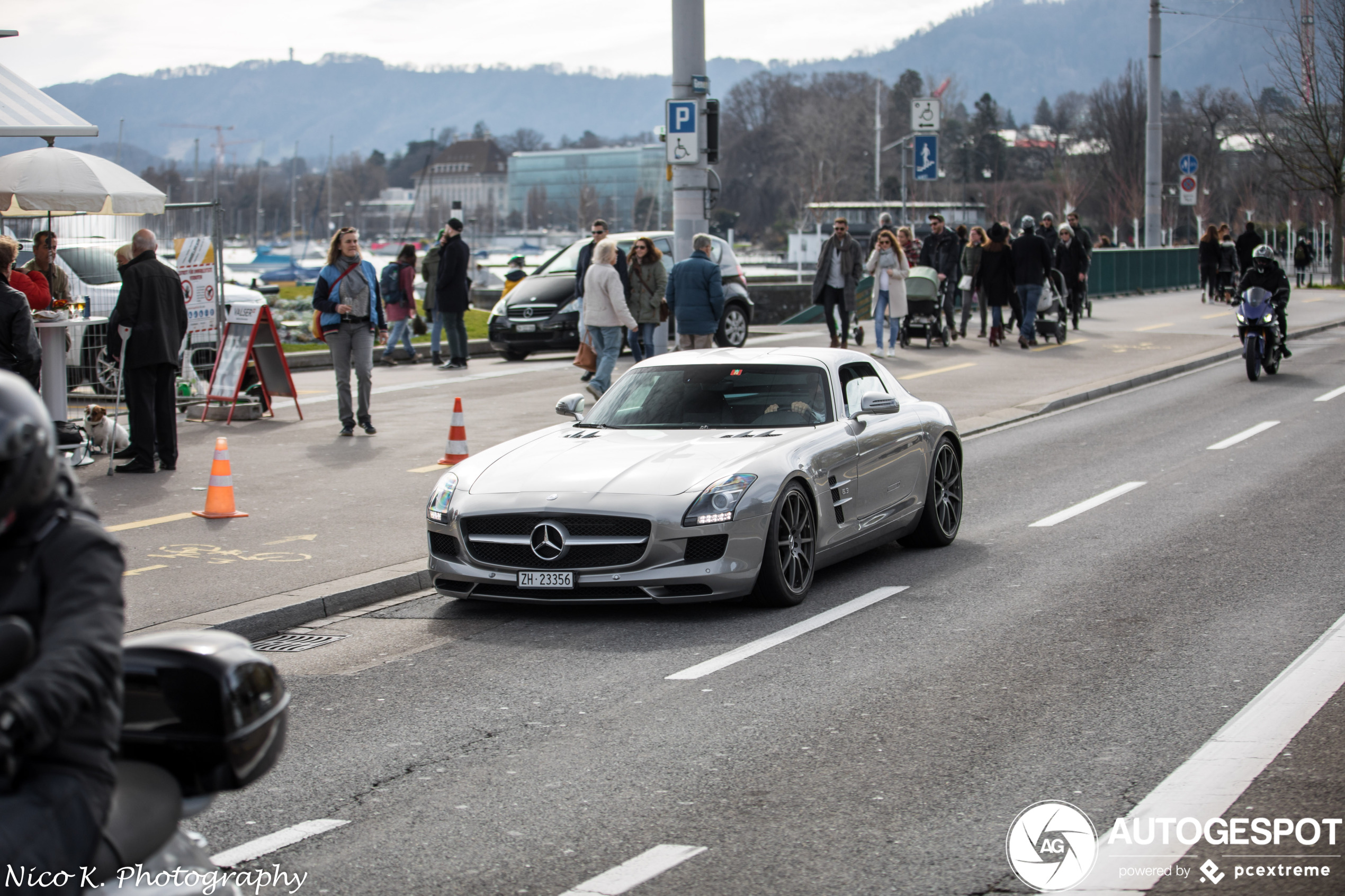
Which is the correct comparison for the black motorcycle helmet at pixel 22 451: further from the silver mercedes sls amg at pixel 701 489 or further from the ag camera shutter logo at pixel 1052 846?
the silver mercedes sls amg at pixel 701 489

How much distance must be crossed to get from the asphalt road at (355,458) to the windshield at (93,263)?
9.18ft

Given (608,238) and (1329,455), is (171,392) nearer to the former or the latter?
(608,238)

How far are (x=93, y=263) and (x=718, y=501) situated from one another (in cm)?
1451

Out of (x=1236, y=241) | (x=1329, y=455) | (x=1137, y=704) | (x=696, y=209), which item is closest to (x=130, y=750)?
(x=1137, y=704)

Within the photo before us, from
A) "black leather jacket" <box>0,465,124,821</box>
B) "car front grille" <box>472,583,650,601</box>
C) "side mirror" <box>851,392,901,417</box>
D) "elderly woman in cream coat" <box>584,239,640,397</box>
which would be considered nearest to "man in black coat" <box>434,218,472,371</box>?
"elderly woman in cream coat" <box>584,239,640,397</box>

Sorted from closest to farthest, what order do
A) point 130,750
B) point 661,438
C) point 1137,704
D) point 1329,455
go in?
point 130,750, point 1137,704, point 661,438, point 1329,455

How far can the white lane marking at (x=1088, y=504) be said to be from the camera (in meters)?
10.5

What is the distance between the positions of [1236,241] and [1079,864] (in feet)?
105

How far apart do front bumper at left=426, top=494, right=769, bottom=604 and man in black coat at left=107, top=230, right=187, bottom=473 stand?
5.67 meters

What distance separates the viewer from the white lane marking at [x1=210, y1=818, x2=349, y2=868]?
439cm

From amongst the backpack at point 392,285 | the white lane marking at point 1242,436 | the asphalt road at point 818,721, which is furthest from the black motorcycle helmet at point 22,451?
the backpack at point 392,285

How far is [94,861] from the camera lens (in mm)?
2619

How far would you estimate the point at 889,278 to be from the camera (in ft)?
69.9

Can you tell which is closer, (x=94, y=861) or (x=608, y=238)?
(x=94, y=861)
